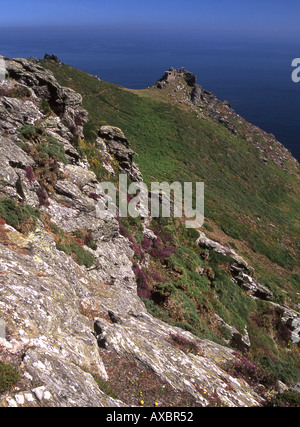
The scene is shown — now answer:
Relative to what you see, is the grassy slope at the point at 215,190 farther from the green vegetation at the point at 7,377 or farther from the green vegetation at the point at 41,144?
the green vegetation at the point at 7,377

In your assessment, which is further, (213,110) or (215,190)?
(213,110)

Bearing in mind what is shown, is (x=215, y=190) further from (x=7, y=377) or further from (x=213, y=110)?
(x=7, y=377)

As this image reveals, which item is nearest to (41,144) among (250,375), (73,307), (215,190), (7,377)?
(73,307)

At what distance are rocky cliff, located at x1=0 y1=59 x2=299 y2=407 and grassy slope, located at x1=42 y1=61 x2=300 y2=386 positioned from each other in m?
3.51

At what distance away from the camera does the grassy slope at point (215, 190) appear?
2228 cm

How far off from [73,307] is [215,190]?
43474 mm

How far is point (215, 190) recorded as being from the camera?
5078 centimetres

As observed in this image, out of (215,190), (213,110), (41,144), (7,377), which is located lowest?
(215,190)

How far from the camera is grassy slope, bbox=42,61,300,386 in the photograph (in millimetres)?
22281

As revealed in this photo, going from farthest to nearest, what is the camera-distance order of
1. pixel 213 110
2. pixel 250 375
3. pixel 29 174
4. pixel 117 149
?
pixel 213 110
pixel 117 149
pixel 29 174
pixel 250 375

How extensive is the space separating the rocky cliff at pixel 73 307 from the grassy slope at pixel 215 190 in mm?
3506

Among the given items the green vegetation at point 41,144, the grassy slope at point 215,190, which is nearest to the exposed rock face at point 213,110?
the grassy slope at point 215,190

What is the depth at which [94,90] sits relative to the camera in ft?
216

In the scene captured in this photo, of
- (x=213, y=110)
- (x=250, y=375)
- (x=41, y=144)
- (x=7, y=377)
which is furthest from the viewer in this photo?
(x=213, y=110)
